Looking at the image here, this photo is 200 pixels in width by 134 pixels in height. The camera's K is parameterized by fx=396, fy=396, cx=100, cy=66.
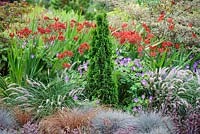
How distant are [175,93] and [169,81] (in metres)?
0.26

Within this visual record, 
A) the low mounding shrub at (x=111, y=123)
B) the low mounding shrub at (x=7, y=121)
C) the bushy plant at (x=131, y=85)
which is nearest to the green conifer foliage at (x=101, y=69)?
the bushy plant at (x=131, y=85)

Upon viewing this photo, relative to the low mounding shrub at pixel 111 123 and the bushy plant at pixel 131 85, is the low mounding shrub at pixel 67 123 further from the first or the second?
the bushy plant at pixel 131 85

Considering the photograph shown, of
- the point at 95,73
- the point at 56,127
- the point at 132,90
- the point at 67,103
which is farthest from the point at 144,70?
Result: the point at 56,127

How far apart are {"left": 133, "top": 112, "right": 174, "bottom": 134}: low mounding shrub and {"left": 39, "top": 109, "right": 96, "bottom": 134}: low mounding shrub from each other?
621 mm

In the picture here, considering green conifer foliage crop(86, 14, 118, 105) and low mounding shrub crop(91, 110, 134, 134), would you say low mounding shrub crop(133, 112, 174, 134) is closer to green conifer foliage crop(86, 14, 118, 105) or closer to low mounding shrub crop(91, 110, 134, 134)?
low mounding shrub crop(91, 110, 134, 134)

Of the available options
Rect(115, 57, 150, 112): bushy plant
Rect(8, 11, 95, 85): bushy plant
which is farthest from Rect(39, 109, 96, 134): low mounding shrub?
Rect(8, 11, 95, 85): bushy plant

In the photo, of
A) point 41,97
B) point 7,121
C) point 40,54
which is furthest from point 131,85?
point 7,121

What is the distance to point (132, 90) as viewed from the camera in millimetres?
6312

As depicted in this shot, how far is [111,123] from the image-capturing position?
15.9 ft

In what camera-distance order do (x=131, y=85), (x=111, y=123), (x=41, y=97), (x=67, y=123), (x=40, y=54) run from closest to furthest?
(x=111, y=123), (x=67, y=123), (x=41, y=97), (x=131, y=85), (x=40, y=54)

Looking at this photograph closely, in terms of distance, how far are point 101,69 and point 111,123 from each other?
146 cm

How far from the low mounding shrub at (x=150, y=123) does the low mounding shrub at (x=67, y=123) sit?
62cm

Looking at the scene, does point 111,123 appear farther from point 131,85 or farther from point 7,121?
point 131,85

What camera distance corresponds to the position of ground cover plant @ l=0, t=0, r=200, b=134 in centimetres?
501
